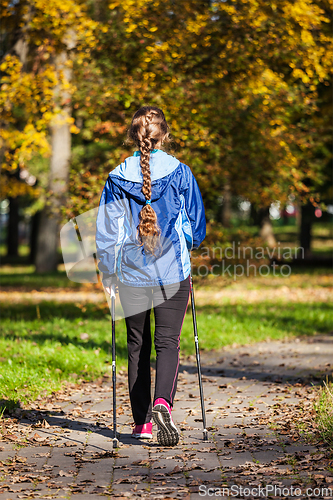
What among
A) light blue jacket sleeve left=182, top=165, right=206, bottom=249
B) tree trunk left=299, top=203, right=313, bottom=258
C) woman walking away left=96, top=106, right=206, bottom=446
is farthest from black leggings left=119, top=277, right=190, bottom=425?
tree trunk left=299, top=203, right=313, bottom=258

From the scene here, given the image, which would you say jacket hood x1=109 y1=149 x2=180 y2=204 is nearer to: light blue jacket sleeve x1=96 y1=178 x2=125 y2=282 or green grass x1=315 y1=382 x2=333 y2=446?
light blue jacket sleeve x1=96 y1=178 x2=125 y2=282

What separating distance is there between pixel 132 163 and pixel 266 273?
55.3 ft

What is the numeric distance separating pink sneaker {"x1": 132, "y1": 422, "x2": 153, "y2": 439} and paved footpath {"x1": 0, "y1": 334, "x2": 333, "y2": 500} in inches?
2.1

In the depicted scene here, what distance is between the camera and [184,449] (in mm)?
4090

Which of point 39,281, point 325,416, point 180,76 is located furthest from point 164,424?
point 39,281

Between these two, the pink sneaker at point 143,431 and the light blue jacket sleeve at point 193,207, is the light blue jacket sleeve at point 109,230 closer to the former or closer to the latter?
the light blue jacket sleeve at point 193,207

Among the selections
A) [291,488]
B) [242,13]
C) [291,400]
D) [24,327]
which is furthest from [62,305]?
[291,488]

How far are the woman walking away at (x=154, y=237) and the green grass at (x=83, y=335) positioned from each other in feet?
5.89

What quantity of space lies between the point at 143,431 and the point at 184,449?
367mm

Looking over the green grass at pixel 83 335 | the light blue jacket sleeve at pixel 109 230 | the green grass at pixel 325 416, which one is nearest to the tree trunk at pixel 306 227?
the green grass at pixel 83 335

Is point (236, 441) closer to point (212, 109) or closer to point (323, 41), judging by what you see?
point (212, 109)

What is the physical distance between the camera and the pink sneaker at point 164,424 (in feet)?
12.7

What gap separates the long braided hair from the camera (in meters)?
3.96

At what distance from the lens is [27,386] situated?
5.69 metres
